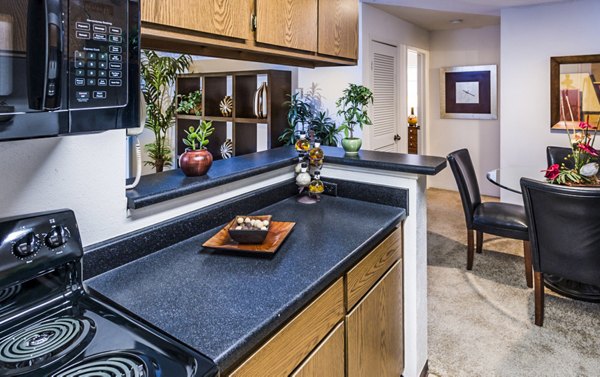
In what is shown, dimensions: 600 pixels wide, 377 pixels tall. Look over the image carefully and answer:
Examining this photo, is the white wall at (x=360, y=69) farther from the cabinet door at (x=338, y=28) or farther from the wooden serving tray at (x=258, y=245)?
the wooden serving tray at (x=258, y=245)

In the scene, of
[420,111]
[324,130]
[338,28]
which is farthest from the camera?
[420,111]

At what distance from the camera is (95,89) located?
734mm

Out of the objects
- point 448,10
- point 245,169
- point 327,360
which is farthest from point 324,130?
point 327,360

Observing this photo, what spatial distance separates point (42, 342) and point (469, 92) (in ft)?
19.8

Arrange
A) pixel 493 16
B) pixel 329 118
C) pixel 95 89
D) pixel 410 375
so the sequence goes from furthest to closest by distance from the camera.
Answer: pixel 493 16, pixel 329 118, pixel 410 375, pixel 95 89

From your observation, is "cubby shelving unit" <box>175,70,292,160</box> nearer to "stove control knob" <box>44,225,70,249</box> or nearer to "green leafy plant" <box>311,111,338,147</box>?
"green leafy plant" <box>311,111,338,147</box>

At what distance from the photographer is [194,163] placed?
151 centimetres

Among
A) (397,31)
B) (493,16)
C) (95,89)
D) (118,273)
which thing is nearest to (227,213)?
(118,273)

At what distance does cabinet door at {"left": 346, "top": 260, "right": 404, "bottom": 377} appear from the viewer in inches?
54.2

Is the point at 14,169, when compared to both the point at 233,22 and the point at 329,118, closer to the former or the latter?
the point at 233,22

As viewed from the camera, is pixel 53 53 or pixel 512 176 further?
pixel 512 176

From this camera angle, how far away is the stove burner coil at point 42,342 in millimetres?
736

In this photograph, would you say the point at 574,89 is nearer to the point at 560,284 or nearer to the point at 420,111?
the point at 420,111

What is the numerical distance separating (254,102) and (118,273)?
12.0 ft
